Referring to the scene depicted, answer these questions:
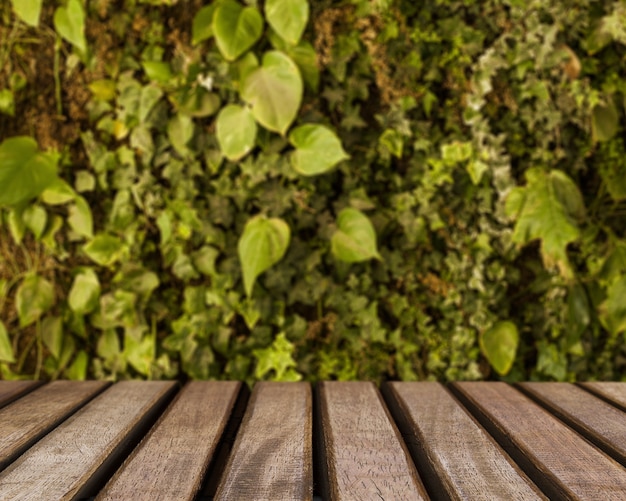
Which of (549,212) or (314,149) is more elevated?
(314,149)

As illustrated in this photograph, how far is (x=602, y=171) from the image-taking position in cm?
173

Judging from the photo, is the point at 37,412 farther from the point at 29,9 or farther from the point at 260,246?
the point at 29,9

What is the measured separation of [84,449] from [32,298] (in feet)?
3.96

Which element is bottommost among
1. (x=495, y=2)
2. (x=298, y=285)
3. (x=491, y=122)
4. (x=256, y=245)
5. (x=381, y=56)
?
(x=298, y=285)

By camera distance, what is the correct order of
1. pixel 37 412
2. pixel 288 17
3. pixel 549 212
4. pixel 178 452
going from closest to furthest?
pixel 178 452 < pixel 37 412 < pixel 288 17 < pixel 549 212

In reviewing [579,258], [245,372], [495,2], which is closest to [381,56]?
[495,2]

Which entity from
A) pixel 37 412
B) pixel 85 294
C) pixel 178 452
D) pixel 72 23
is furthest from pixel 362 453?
pixel 72 23

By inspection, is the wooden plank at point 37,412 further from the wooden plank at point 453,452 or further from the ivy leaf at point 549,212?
A: the ivy leaf at point 549,212

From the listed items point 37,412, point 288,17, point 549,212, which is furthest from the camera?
point 549,212

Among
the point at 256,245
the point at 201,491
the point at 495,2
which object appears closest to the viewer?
the point at 201,491

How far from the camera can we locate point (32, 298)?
172 centimetres

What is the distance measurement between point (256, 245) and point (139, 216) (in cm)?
38

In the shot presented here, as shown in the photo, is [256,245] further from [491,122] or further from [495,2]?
[495,2]

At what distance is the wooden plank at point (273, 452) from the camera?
0.54m
